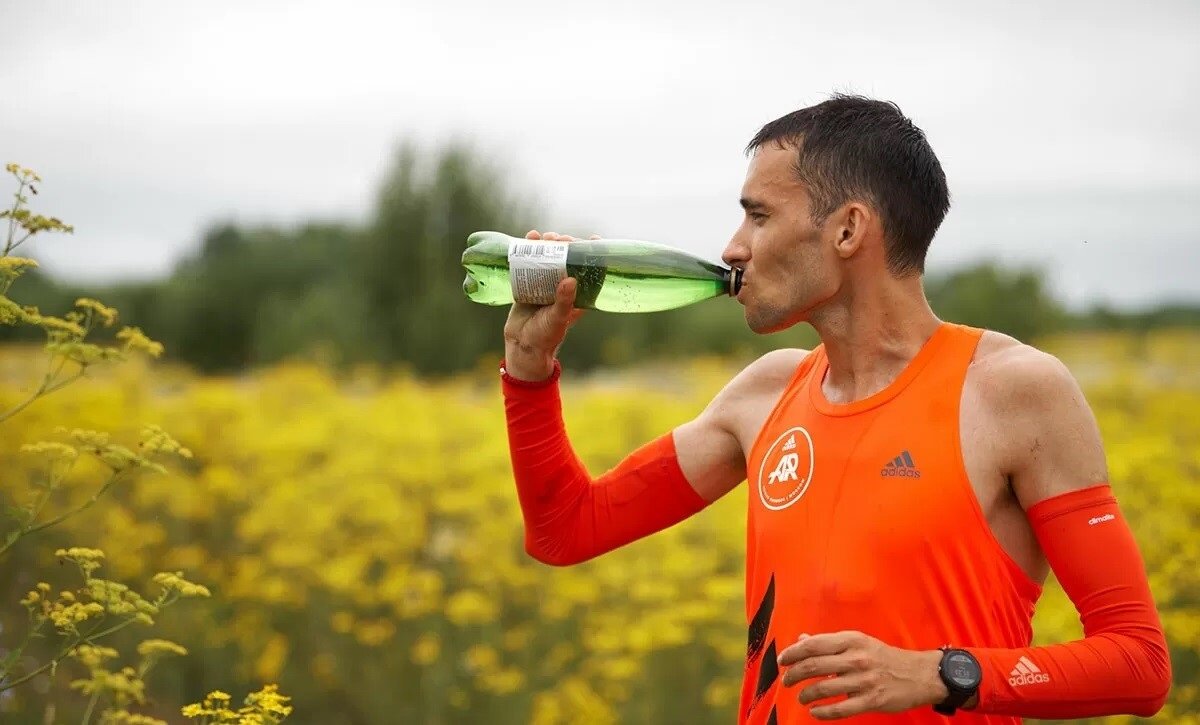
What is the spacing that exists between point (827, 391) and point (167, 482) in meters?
5.16

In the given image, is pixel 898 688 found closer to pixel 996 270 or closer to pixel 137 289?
pixel 996 270

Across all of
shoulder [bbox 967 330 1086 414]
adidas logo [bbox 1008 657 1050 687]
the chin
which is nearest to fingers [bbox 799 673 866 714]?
adidas logo [bbox 1008 657 1050 687]

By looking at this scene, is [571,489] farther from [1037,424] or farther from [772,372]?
[1037,424]

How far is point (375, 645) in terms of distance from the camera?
5844 mm

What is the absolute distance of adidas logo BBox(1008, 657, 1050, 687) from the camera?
1776 millimetres

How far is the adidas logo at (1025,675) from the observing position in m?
1.78

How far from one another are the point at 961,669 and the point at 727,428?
87cm

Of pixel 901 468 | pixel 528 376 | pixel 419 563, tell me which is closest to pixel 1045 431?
pixel 901 468

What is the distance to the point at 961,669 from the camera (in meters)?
1.77

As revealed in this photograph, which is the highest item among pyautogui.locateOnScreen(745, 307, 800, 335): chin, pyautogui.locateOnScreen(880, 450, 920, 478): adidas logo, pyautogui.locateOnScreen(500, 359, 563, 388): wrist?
pyautogui.locateOnScreen(745, 307, 800, 335): chin

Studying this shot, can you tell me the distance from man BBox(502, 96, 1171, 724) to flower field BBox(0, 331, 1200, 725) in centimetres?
221

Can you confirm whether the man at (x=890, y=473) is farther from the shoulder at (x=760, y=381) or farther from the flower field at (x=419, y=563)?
the flower field at (x=419, y=563)

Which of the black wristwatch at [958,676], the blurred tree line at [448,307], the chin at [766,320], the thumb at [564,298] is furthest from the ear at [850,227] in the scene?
the blurred tree line at [448,307]

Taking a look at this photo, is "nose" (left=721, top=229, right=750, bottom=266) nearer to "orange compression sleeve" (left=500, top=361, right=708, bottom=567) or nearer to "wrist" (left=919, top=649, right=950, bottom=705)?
"orange compression sleeve" (left=500, top=361, right=708, bottom=567)
